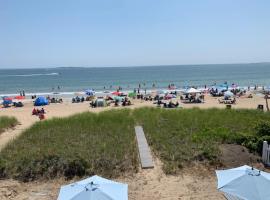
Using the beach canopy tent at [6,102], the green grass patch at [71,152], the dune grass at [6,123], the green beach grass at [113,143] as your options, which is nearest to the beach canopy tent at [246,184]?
the green beach grass at [113,143]

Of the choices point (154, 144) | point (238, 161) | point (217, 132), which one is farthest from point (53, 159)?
point (217, 132)

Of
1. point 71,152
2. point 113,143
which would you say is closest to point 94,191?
point 71,152

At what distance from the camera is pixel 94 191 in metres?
7.23

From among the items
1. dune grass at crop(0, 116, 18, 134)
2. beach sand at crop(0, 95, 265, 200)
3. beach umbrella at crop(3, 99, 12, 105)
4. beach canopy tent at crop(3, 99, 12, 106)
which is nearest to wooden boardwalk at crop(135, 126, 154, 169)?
beach sand at crop(0, 95, 265, 200)

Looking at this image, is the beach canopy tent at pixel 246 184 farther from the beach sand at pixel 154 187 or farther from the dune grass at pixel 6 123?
the dune grass at pixel 6 123

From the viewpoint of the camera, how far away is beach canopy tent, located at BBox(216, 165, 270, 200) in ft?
24.1

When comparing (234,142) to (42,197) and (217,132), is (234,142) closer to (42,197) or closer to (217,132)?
(217,132)

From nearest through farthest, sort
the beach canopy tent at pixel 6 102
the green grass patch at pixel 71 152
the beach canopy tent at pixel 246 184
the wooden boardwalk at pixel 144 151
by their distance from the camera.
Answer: the beach canopy tent at pixel 246 184 → the green grass patch at pixel 71 152 → the wooden boardwalk at pixel 144 151 → the beach canopy tent at pixel 6 102

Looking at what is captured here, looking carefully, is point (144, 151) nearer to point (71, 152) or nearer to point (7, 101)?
point (71, 152)

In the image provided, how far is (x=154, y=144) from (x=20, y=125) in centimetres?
1270

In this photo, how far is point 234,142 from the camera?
15062mm

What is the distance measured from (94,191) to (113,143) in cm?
807

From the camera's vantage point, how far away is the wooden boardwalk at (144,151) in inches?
498

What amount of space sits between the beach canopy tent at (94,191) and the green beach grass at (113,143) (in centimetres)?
420
